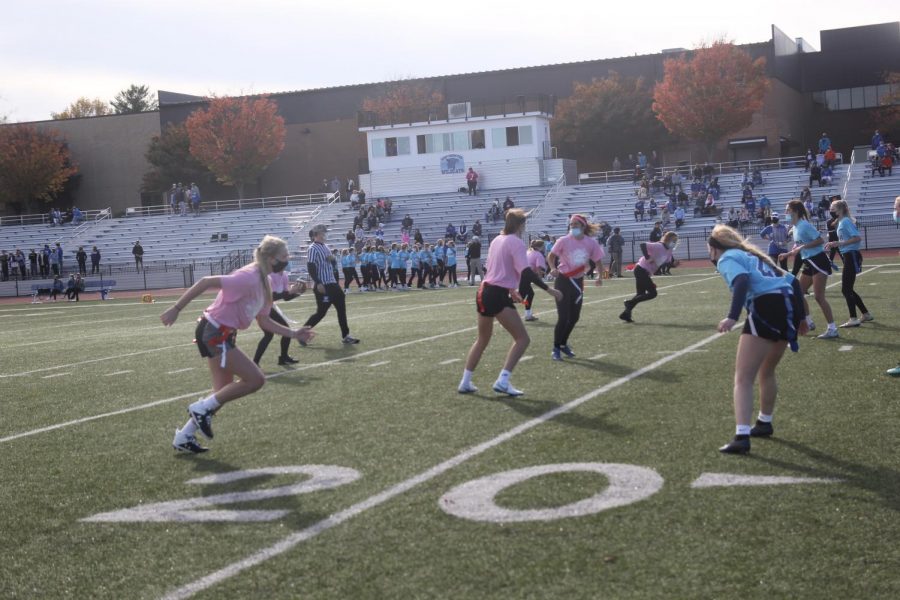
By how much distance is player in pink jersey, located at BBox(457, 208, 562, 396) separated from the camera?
31.2 feet

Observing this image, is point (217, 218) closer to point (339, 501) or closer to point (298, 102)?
point (298, 102)

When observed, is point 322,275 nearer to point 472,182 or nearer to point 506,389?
point 506,389

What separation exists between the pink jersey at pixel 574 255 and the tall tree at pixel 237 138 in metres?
59.6

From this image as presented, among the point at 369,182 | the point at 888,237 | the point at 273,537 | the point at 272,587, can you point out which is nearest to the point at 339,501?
the point at 273,537

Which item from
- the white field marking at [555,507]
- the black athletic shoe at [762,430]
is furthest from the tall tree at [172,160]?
the white field marking at [555,507]

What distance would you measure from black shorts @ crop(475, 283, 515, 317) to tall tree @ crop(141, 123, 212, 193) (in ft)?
215

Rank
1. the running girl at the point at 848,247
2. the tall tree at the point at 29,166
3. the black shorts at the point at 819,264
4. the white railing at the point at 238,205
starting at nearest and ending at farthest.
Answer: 1. the black shorts at the point at 819,264
2. the running girl at the point at 848,247
3. the white railing at the point at 238,205
4. the tall tree at the point at 29,166

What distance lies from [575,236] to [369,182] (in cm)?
4737

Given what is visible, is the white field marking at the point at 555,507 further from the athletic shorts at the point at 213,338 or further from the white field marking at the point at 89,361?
the white field marking at the point at 89,361

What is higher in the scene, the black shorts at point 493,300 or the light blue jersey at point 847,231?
the light blue jersey at point 847,231

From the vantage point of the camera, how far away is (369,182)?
60.1 m

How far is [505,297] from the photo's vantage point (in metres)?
9.59

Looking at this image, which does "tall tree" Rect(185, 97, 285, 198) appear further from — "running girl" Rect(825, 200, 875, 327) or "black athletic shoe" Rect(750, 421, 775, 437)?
"black athletic shoe" Rect(750, 421, 775, 437)

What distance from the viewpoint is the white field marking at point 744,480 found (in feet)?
19.6
